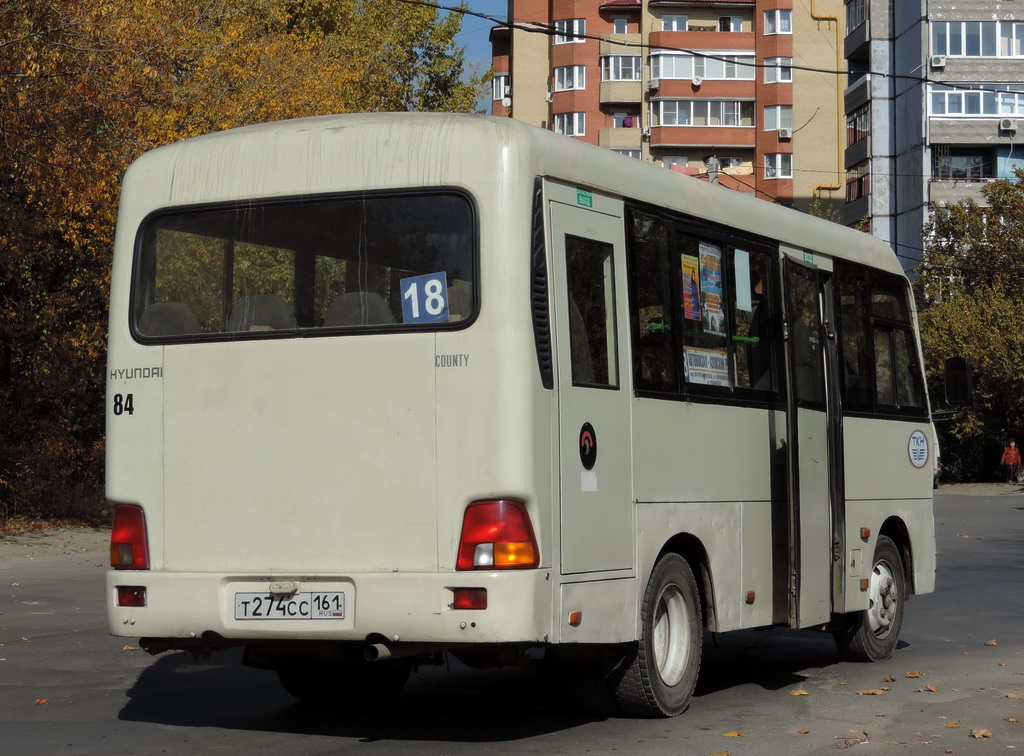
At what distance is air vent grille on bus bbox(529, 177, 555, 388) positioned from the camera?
7.66 meters

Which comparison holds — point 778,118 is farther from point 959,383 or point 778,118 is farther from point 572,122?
point 959,383

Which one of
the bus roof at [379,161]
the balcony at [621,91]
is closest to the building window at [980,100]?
the balcony at [621,91]

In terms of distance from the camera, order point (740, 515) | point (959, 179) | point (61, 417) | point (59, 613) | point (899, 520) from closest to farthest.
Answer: point (740, 515) → point (899, 520) → point (59, 613) → point (61, 417) → point (959, 179)

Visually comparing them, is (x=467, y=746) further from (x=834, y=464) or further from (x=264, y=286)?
(x=834, y=464)

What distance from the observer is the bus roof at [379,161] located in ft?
25.6

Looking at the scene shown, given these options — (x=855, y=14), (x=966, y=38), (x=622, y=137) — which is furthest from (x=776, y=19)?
(x=966, y=38)

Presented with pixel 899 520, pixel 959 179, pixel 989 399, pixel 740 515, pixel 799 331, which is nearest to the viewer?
pixel 740 515

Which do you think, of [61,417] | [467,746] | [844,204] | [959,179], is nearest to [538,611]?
[467,746]

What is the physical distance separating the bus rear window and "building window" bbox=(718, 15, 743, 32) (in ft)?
277

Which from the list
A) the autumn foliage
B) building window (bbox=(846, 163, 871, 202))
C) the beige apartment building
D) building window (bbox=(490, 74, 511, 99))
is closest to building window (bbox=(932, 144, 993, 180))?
building window (bbox=(846, 163, 871, 202))

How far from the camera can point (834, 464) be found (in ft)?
35.9

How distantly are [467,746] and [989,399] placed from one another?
160 ft

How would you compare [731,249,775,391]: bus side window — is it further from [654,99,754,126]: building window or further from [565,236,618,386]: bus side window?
[654,99,754,126]: building window

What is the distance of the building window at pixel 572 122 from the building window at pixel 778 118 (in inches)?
393
